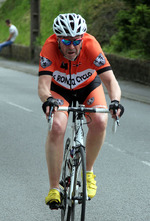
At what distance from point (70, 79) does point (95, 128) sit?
522mm

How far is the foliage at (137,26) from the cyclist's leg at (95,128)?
10.6m

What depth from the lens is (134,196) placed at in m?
5.74

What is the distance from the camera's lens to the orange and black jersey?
4.75 m

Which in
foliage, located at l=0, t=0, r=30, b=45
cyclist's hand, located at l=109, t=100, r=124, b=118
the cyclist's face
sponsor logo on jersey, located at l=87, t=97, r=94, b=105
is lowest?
foliage, located at l=0, t=0, r=30, b=45

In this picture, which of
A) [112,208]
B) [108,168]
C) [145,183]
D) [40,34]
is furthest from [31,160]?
[40,34]

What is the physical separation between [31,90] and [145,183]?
9.14 metres

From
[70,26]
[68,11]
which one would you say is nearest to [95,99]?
[70,26]

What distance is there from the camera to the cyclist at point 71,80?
15.1ft

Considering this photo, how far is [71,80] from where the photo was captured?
4918 mm

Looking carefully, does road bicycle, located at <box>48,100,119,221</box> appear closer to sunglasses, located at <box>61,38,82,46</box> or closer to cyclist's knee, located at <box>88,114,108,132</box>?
cyclist's knee, located at <box>88,114,108,132</box>

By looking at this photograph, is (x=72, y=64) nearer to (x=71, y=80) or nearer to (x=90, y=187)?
(x=71, y=80)

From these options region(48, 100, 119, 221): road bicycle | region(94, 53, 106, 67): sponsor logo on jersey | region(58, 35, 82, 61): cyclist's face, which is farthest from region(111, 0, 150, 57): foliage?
region(48, 100, 119, 221): road bicycle

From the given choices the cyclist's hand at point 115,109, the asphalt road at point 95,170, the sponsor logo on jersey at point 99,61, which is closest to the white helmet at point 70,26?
the sponsor logo on jersey at point 99,61

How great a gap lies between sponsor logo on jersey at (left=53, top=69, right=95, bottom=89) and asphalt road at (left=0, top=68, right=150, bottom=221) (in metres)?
1.28
